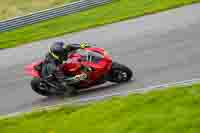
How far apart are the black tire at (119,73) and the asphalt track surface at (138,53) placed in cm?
18

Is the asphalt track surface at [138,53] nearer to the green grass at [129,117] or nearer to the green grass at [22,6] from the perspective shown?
the green grass at [129,117]

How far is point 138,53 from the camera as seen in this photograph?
17609mm

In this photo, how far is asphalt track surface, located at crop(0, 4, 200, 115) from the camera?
15.3 meters

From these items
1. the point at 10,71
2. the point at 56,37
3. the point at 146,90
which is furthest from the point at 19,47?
the point at 146,90

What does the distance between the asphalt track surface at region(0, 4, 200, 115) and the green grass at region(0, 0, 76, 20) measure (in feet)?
25.6

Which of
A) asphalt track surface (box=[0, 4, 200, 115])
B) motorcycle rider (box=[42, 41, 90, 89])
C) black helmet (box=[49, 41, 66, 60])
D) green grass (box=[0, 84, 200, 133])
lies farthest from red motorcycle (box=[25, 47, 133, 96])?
green grass (box=[0, 84, 200, 133])

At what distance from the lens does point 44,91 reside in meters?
15.6

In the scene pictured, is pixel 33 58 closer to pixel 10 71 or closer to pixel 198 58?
pixel 10 71

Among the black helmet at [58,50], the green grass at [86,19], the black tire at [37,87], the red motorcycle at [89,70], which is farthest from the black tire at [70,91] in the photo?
the green grass at [86,19]

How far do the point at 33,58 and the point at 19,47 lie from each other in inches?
80.4

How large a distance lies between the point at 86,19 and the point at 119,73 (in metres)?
9.22

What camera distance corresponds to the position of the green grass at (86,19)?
2281cm

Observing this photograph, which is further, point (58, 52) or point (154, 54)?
point (154, 54)

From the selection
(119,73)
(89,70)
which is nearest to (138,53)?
(119,73)
